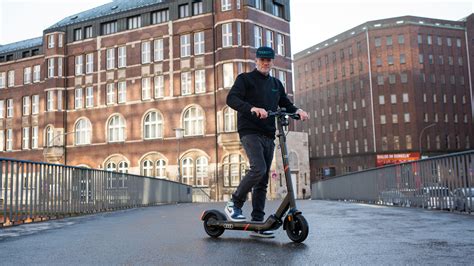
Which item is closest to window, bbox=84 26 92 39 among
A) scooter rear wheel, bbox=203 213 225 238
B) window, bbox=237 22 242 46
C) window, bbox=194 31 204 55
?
window, bbox=194 31 204 55

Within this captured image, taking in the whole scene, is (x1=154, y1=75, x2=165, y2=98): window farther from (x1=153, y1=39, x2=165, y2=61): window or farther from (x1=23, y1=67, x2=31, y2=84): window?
(x1=23, y1=67, x2=31, y2=84): window

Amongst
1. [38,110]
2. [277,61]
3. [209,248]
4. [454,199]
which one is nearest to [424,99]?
[277,61]

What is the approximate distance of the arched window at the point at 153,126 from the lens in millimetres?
44125

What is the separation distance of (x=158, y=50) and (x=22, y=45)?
20977 millimetres

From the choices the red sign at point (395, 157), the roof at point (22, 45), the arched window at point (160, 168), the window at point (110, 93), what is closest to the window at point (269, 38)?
the arched window at point (160, 168)

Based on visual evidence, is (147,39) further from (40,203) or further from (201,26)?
(40,203)

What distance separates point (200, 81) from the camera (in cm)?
4275

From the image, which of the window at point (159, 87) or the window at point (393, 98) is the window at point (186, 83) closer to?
the window at point (159, 87)

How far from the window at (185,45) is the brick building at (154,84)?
0.10 m

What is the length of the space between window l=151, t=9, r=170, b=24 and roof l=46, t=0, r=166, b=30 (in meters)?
1.01

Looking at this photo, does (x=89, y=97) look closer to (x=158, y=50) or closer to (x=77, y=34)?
(x=77, y=34)

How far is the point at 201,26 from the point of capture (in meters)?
43.1

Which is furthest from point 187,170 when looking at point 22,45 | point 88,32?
point 22,45

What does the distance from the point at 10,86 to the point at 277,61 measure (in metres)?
30.2
